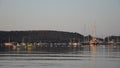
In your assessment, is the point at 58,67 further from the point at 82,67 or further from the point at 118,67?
the point at 118,67

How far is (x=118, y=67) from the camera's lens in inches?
1282

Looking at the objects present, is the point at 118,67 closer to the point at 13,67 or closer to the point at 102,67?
the point at 102,67

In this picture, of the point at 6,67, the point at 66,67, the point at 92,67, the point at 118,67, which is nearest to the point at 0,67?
the point at 6,67

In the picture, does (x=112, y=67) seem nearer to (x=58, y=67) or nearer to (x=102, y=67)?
(x=102, y=67)

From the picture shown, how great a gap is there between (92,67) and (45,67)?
389 centimetres

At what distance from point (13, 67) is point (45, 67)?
2.64 meters

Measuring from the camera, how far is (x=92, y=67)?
33.0 metres

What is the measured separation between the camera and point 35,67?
32.8 metres

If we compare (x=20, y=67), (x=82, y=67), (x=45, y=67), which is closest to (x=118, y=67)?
(x=82, y=67)

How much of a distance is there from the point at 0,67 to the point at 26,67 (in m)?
2.12

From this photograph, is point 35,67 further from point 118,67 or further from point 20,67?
point 118,67

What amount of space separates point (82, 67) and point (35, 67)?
3981 millimetres

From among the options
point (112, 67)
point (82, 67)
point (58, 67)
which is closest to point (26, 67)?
point (58, 67)

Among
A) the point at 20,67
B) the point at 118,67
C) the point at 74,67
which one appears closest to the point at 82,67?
the point at 74,67
